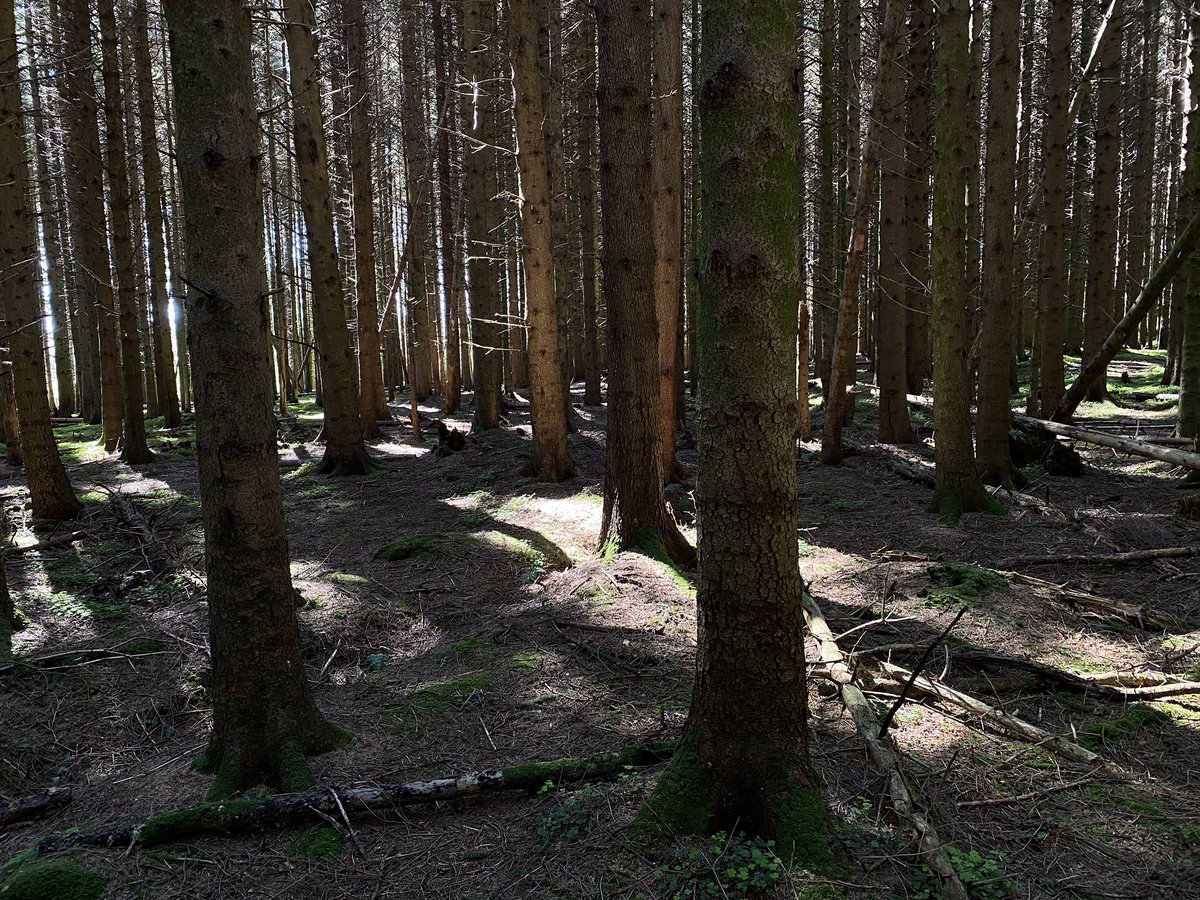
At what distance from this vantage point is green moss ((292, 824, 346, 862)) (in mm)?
2983

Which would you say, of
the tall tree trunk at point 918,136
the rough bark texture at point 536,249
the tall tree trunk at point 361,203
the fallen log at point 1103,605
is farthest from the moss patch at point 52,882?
the tall tree trunk at point 361,203

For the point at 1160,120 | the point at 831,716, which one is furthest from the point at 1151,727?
the point at 1160,120

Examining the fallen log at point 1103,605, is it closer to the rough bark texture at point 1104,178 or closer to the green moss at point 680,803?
the green moss at point 680,803

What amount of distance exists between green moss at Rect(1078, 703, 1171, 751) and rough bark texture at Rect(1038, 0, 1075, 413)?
8448mm

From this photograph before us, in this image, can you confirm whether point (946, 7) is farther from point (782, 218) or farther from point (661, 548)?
point (782, 218)

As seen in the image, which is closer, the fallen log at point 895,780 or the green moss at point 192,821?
the fallen log at point 895,780

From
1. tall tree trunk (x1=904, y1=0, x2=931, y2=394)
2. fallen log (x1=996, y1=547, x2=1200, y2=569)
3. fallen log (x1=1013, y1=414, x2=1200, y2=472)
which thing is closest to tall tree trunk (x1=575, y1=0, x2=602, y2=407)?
A: tall tree trunk (x1=904, y1=0, x2=931, y2=394)

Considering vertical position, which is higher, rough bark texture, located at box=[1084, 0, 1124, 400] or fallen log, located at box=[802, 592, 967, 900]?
rough bark texture, located at box=[1084, 0, 1124, 400]

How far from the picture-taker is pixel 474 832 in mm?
3115

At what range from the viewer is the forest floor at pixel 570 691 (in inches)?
112

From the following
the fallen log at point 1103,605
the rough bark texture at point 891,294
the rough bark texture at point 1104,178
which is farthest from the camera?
the rough bark texture at point 1104,178

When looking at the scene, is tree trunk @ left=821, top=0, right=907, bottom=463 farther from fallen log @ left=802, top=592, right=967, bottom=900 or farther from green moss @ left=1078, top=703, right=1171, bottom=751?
fallen log @ left=802, top=592, right=967, bottom=900

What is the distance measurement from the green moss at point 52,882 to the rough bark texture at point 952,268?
7.18 metres

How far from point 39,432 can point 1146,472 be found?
1339 cm
